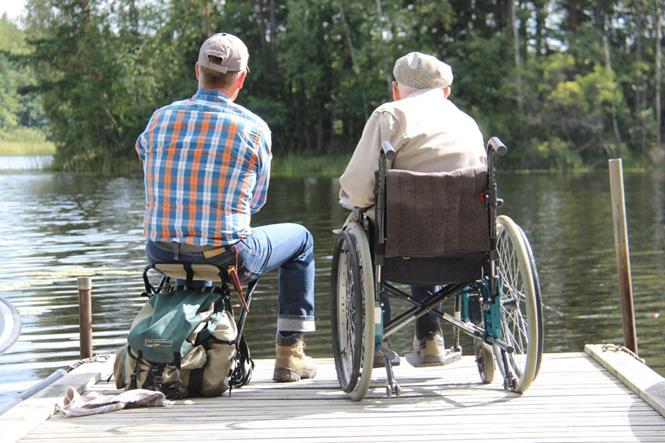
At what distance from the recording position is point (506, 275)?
13.3ft

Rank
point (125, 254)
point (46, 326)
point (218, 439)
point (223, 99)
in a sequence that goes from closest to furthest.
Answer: point (218, 439) → point (223, 99) → point (46, 326) → point (125, 254)

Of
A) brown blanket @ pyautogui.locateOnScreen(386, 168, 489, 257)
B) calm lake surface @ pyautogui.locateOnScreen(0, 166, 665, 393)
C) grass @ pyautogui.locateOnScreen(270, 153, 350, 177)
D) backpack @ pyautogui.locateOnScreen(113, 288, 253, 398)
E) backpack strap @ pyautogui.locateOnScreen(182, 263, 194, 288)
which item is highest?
brown blanket @ pyautogui.locateOnScreen(386, 168, 489, 257)

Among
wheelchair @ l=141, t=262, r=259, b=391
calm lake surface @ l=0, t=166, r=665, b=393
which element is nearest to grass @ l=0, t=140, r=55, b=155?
calm lake surface @ l=0, t=166, r=665, b=393

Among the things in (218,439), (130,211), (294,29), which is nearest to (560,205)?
(130,211)

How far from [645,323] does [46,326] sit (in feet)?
13.0

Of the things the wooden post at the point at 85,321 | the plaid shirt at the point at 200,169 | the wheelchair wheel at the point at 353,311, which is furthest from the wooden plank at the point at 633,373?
the wooden post at the point at 85,321

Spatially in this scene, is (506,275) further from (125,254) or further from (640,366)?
(125,254)

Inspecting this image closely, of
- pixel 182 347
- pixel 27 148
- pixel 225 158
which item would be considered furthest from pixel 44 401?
pixel 27 148

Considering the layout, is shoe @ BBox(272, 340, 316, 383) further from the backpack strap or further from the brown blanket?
the brown blanket

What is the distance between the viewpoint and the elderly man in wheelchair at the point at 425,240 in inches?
148

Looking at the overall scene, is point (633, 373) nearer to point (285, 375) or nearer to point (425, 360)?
point (425, 360)

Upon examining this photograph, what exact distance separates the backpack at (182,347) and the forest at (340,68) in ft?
99.1

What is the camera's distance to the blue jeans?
13.0ft

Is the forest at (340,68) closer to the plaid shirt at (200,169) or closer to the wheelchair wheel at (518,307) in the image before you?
the wheelchair wheel at (518,307)
